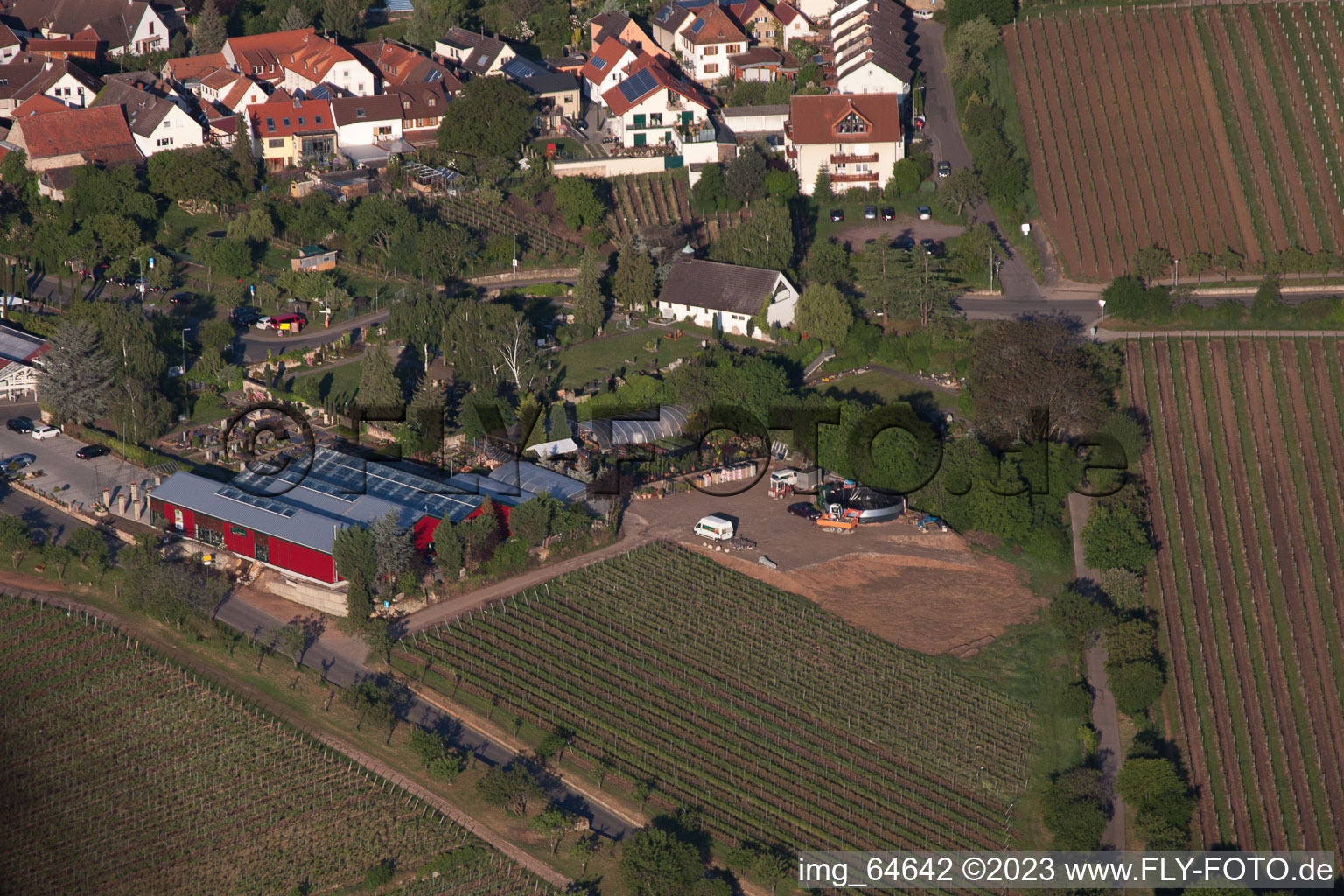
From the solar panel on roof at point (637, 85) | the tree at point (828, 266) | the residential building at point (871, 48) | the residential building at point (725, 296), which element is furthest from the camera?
the residential building at point (871, 48)

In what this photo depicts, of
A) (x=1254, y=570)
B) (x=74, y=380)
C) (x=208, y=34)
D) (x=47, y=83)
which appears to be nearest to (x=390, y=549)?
(x=74, y=380)

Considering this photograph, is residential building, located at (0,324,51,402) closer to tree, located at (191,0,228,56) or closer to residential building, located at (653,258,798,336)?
residential building, located at (653,258,798,336)

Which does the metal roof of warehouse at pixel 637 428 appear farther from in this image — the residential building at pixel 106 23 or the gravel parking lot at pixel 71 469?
the residential building at pixel 106 23

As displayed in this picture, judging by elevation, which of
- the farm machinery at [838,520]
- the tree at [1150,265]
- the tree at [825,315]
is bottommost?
the farm machinery at [838,520]

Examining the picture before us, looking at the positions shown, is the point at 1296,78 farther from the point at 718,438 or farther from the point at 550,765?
the point at 550,765

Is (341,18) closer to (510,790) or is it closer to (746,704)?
(746,704)

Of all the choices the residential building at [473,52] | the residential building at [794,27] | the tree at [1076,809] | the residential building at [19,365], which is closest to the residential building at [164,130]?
the residential building at [473,52]
